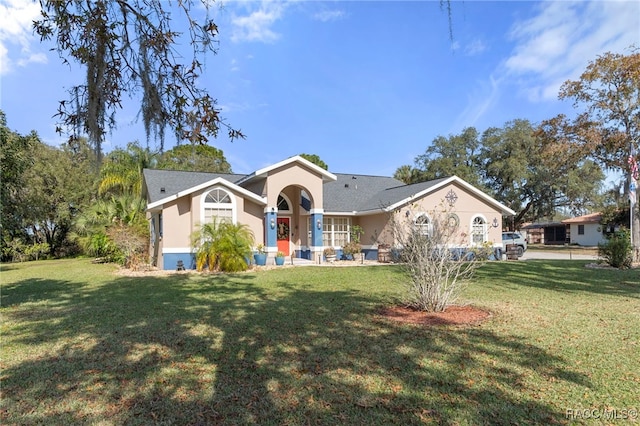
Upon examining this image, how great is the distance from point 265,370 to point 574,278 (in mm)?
12255

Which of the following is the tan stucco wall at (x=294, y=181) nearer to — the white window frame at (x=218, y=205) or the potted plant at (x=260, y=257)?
the white window frame at (x=218, y=205)

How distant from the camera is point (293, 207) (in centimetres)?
2239

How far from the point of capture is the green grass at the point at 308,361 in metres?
3.64

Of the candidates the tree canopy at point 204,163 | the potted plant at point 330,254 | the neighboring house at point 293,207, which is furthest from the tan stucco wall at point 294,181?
the tree canopy at point 204,163

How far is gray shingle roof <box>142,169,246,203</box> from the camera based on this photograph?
18281 mm

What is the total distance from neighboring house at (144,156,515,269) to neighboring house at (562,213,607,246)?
24532mm

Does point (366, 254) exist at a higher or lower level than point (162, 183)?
lower

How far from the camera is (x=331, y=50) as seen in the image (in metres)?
6.03

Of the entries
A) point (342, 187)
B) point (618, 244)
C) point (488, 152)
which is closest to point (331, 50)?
point (618, 244)

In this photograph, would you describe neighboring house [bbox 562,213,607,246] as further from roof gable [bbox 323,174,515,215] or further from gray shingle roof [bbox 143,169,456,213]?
gray shingle roof [bbox 143,169,456,213]

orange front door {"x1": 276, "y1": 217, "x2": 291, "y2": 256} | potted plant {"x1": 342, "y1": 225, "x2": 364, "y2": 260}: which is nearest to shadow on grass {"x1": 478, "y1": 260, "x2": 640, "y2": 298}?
potted plant {"x1": 342, "y1": 225, "x2": 364, "y2": 260}

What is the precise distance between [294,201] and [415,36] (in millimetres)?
17323

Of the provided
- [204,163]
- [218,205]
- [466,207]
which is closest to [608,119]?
[466,207]

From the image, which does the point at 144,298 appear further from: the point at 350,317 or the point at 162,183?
the point at 162,183
